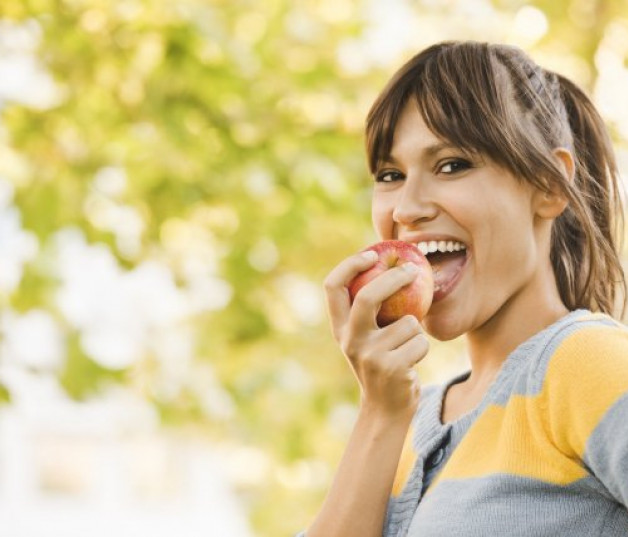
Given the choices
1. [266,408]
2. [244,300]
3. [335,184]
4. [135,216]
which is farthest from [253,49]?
[266,408]

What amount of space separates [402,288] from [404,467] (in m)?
0.27

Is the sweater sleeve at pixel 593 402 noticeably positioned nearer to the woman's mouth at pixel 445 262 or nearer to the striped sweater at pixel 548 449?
the striped sweater at pixel 548 449

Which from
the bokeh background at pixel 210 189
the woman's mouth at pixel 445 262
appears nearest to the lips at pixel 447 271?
the woman's mouth at pixel 445 262

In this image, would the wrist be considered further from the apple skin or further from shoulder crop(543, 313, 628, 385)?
shoulder crop(543, 313, 628, 385)

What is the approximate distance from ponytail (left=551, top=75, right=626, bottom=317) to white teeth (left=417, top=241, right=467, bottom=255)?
142 millimetres

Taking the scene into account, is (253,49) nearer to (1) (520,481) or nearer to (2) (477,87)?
(2) (477,87)

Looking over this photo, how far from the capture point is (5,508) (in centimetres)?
1553

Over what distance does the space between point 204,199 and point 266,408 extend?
1.02m

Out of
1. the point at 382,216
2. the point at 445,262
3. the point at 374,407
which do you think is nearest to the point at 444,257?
the point at 445,262

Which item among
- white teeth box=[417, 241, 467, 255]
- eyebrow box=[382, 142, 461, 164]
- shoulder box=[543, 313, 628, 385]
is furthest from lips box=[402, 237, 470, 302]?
shoulder box=[543, 313, 628, 385]

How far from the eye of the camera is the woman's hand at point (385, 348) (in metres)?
1.57

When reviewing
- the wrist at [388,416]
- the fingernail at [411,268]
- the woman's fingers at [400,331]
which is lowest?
the wrist at [388,416]

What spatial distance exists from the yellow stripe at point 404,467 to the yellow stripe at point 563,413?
19cm

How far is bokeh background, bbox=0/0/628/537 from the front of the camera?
3291mm
